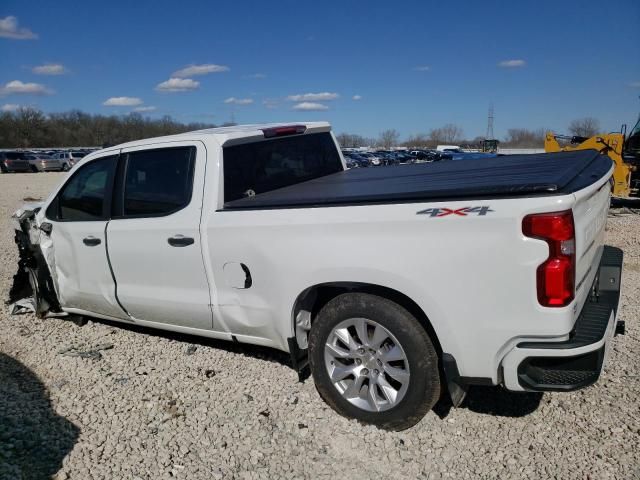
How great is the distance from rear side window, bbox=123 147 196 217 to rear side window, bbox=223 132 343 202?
12.2 inches

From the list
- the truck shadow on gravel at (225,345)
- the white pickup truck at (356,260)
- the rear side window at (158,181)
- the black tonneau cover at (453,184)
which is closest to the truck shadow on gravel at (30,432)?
the white pickup truck at (356,260)

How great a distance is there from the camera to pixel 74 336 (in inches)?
194

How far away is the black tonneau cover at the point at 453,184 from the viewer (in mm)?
2545

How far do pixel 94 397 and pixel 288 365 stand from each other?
1454 mm

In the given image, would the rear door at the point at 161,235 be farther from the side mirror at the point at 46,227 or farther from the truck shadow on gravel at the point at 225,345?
the side mirror at the point at 46,227

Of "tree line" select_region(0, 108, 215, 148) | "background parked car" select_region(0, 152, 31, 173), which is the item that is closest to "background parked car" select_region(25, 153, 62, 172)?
"background parked car" select_region(0, 152, 31, 173)

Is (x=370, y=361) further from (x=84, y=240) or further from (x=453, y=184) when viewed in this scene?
(x=84, y=240)

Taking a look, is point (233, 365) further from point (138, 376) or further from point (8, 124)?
point (8, 124)

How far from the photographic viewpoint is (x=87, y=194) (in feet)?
14.6

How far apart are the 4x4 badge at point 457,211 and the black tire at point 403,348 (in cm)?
61

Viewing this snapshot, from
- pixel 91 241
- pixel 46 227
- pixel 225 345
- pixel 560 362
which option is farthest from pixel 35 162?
pixel 560 362

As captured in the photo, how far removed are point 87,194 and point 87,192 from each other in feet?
0.06

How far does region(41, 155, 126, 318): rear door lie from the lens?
14.1ft

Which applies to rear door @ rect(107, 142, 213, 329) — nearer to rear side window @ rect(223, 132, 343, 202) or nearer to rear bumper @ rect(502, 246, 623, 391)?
rear side window @ rect(223, 132, 343, 202)
